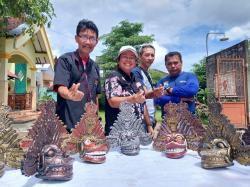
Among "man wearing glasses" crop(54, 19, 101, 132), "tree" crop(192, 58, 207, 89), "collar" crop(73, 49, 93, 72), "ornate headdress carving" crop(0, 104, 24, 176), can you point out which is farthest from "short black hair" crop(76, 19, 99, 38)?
"tree" crop(192, 58, 207, 89)

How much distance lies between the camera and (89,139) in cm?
144

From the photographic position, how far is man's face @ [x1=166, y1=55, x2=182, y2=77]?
104 inches

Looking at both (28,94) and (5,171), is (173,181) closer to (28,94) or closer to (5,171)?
(5,171)

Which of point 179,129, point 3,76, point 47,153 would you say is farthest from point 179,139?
point 3,76

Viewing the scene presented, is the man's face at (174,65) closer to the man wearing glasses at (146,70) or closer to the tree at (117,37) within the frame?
the man wearing glasses at (146,70)

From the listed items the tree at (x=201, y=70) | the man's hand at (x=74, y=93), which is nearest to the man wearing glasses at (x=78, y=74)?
the man's hand at (x=74, y=93)

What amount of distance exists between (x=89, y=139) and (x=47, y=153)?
291mm

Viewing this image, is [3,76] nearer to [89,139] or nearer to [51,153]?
[89,139]

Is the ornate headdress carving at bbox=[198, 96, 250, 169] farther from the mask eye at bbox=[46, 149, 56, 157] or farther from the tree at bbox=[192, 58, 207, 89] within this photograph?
the tree at bbox=[192, 58, 207, 89]

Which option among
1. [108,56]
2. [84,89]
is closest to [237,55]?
[84,89]

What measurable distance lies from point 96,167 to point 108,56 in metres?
18.9

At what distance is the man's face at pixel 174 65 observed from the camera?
8.66 ft

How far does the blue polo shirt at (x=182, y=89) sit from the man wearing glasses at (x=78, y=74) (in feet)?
2.42

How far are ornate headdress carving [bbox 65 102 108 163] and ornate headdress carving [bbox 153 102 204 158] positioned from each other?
0.33 meters
